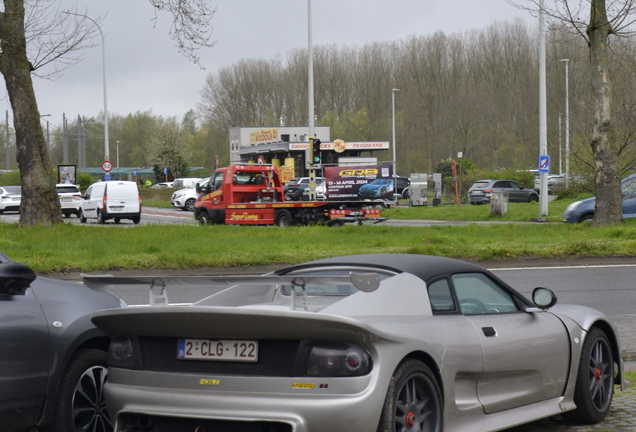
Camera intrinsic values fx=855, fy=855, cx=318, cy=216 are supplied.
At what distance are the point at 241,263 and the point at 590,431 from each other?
12.0m

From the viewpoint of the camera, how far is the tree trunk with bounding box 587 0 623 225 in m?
22.3

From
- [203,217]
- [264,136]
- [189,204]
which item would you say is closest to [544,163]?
[203,217]

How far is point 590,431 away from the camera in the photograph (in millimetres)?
5660

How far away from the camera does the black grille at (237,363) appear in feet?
13.8

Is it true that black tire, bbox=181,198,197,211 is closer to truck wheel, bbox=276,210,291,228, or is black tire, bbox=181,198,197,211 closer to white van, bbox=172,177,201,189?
white van, bbox=172,177,201,189

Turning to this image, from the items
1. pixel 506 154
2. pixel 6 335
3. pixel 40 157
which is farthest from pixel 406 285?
pixel 506 154

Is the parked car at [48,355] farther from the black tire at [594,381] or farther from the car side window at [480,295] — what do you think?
the black tire at [594,381]

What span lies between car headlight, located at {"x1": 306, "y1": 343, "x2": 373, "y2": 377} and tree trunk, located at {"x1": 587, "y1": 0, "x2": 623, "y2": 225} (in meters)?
19.8

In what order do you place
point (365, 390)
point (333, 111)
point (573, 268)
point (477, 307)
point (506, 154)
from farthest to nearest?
1. point (333, 111)
2. point (506, 154)
3. point (573, 268)
4. point (477, 307)
5. point (365, 390)

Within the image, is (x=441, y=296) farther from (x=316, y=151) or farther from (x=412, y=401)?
(x=316, y=151)

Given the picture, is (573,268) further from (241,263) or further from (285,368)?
(285,368)

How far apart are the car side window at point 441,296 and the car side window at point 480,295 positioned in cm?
8

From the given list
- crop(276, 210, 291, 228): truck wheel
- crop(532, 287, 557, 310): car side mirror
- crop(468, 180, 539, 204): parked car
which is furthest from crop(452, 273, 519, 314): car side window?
crop(468, 180, 539, 204): parked car

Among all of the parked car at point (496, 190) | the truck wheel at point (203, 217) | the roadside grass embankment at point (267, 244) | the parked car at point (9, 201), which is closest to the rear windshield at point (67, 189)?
the parked car at point (9, 201)
